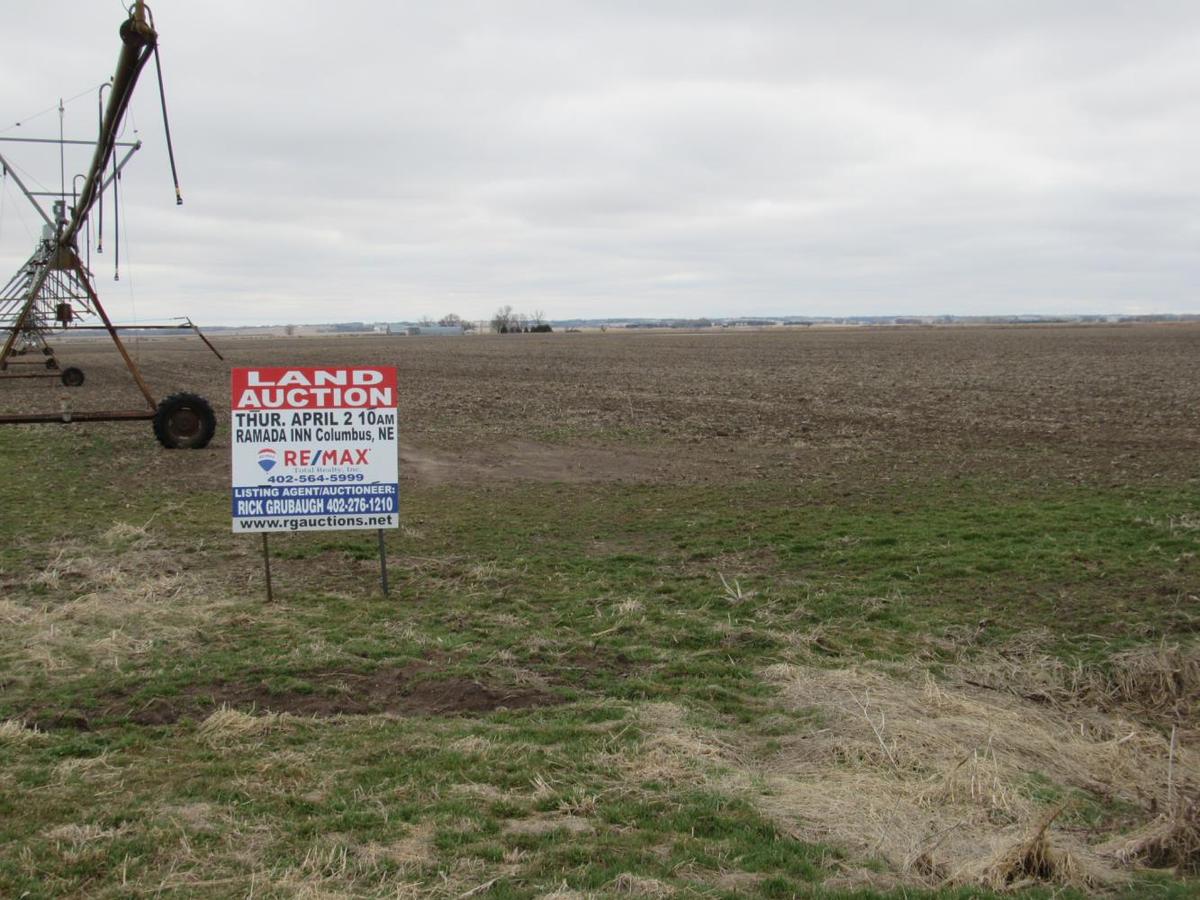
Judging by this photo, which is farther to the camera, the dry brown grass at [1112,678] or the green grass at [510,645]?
the dry brown grass at [1112,678]

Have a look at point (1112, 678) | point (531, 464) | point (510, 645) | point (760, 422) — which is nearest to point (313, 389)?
point (510, 645)

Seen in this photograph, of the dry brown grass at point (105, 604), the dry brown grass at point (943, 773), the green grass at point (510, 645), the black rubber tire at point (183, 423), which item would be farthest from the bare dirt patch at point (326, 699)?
the black rubber tire at point (183, 423)

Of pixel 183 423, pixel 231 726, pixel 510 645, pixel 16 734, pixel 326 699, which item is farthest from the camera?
pixel 183 423

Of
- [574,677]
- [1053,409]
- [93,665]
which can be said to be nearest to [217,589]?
[93,665]

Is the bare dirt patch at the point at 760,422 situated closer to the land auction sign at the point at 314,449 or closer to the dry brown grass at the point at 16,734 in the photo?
the land auction sign at the point at 314,449

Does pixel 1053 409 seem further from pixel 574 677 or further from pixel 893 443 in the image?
pixel 574 677

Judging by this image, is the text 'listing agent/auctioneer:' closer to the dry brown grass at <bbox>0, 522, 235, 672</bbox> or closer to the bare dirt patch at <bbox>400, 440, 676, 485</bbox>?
the dry brown grass at <bbox>0, 522, 235, 672</bbox>

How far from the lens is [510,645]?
7.58 metres

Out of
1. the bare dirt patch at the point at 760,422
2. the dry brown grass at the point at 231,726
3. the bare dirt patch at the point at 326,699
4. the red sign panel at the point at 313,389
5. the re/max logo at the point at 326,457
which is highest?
the red sign panel at the point at 313,389

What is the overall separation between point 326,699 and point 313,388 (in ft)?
12.2

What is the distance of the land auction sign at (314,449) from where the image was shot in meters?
9.14

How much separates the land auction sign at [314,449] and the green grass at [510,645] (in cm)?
73

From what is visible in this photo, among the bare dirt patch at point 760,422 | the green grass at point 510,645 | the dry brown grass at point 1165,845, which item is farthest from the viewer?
the bare dirt patch at point 760,422

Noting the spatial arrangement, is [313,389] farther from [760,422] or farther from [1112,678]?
[760,422]
